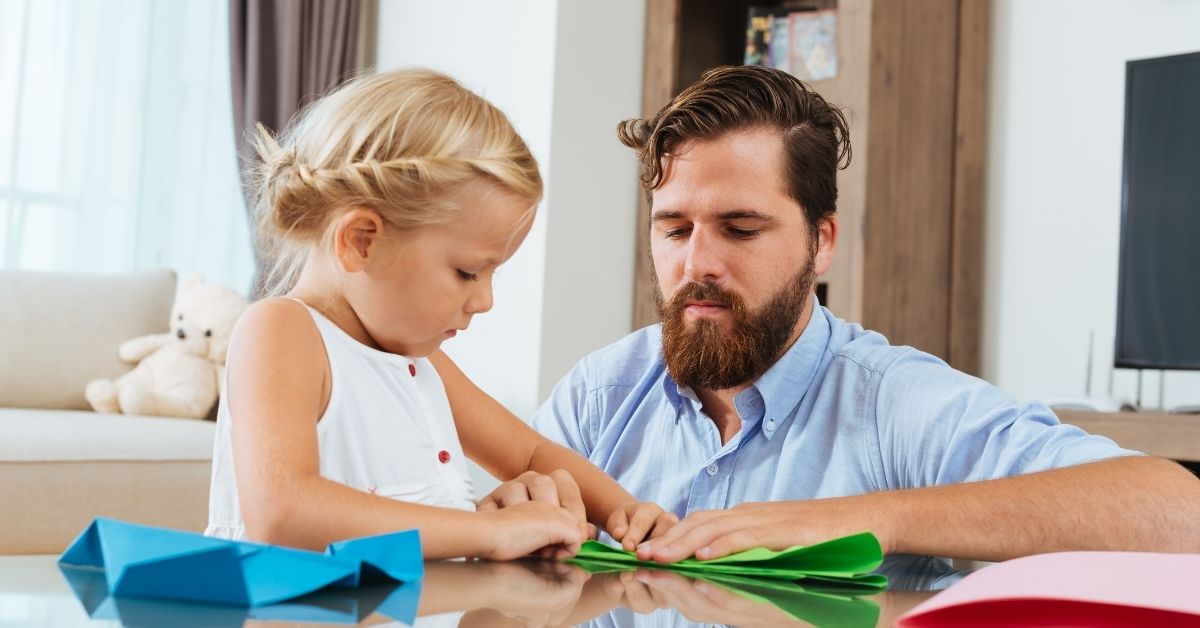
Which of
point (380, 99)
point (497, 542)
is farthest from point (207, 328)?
point (497, 542)

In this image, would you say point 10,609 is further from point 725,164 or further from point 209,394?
point 209,394

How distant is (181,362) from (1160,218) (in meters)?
2.52

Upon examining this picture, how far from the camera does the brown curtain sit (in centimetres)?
420

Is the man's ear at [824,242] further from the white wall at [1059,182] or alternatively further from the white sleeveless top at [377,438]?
the white wall at [1059,182]

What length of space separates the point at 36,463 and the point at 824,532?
2366 millimetres

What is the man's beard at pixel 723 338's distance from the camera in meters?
1.43

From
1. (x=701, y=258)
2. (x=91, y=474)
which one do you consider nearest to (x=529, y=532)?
(x=701, y=258)

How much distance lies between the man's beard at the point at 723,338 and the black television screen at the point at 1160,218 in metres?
1.38

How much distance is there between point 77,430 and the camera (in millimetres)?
2818

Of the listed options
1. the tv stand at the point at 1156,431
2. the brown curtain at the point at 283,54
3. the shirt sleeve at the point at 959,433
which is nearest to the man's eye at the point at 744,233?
the shirt sleeve at the point at 959,433

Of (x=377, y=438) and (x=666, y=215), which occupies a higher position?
(x=666, y=215)

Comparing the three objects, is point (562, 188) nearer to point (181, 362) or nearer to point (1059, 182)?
point (181, 362)

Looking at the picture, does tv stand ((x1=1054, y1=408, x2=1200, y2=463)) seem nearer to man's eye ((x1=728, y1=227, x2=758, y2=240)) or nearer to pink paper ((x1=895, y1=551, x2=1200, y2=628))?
man's eye ((x1=728, y1=227, x2=758, y2=240))

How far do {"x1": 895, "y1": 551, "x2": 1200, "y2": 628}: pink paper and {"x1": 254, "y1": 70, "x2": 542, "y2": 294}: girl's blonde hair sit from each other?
0.53 metres
